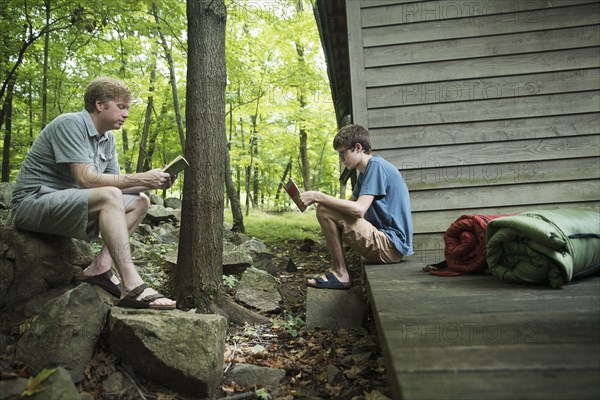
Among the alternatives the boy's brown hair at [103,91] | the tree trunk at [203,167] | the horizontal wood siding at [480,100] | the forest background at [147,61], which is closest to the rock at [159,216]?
the forest background at [147,61]

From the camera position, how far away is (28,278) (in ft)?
10.1

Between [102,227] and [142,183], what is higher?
[142,183]

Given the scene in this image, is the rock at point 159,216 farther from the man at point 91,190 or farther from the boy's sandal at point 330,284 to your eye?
the boy's sandal at point 330,284

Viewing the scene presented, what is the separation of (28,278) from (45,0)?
8142 millimetres

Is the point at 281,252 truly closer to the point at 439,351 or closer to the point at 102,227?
the point at 102,227

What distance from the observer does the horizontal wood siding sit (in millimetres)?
4648

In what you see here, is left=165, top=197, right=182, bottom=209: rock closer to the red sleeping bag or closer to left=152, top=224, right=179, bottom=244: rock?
left=152, top=224, right=179, bottom=244: rock

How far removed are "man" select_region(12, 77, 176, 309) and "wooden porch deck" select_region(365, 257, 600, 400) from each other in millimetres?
1761

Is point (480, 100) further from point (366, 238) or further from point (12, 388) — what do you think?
point (12, 388)

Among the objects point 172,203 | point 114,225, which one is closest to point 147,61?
point 172,203

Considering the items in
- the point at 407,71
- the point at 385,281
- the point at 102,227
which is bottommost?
the point at 385,281

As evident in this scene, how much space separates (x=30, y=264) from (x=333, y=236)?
2462 millimetres

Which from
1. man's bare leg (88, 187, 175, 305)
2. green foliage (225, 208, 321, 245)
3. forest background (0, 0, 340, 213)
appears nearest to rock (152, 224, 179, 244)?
green foliage (225, 208, 321, 245)

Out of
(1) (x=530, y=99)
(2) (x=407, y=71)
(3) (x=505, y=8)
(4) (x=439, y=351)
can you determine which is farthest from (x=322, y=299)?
(3) (x=505, y=8)
